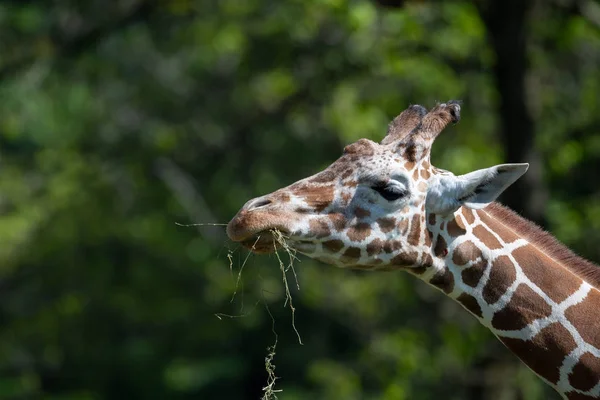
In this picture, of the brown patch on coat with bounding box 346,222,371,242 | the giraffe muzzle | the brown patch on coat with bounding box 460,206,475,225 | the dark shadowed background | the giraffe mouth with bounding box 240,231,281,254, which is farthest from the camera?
the dark shadowed background

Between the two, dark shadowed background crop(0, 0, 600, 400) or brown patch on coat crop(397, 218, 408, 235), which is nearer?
brown patch on coat crop(397, 218, 408, 235)

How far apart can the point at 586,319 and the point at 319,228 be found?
1.43 m

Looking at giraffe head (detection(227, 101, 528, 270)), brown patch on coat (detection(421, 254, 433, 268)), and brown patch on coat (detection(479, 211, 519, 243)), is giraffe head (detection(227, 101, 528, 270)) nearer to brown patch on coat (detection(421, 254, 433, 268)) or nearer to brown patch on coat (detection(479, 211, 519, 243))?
brown patch on coat (detection(421, 254, 433, 268))

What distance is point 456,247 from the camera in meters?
5.97

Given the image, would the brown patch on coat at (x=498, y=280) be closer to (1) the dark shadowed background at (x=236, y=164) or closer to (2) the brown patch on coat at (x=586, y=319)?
(2) the brown patch on coat at (x=586, y=319)

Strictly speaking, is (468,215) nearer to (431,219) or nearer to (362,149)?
(431,219)

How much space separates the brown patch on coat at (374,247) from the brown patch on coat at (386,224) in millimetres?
63

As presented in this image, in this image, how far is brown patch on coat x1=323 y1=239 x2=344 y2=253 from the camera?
5.83 meters

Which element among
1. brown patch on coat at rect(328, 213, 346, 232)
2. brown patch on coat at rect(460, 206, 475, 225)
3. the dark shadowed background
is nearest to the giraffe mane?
brown patch on coat at rect(460, 206, 475, 225)

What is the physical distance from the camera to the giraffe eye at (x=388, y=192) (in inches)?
233

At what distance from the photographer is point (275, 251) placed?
222 inches

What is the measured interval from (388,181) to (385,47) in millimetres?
7180

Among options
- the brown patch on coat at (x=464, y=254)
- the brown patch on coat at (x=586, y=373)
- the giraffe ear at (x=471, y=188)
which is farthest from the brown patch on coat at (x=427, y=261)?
the brown patch on coat at (x=586, y=373)

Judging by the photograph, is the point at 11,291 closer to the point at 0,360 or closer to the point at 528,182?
the point at 0,360
